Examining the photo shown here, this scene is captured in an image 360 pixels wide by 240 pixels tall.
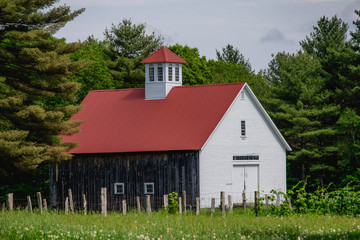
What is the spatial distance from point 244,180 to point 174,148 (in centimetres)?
482

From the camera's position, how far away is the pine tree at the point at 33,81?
35219mm

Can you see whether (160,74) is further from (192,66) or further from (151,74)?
(192,66)

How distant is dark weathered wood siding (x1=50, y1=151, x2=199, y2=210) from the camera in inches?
1469

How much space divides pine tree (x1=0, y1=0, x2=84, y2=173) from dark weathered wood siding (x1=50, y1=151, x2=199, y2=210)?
8.81 feet

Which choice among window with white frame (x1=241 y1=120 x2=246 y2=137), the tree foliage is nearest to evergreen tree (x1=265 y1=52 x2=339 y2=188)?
the tree foliage

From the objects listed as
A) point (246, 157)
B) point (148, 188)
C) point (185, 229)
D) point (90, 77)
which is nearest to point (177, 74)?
point (246, 157)

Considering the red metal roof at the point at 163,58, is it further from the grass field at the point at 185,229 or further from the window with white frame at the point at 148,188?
the grass field at the point at 185,229

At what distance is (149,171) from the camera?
3850 centimetres

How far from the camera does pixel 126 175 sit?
129 ft

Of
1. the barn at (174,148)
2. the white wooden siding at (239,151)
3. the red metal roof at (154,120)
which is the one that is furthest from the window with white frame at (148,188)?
the white wooden siding at (239,151)

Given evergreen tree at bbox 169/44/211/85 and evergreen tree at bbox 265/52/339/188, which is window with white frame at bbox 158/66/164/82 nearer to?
evergreen tree at bbox 265/52/339/188

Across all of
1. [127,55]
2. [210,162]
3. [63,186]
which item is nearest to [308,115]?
[210,162]

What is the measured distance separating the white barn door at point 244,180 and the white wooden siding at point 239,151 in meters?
0.13

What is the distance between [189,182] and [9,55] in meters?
12.0
